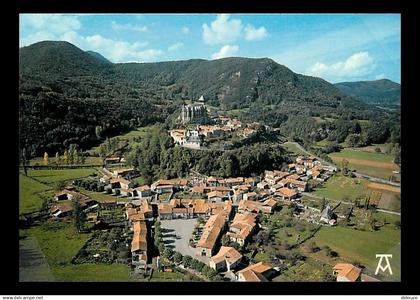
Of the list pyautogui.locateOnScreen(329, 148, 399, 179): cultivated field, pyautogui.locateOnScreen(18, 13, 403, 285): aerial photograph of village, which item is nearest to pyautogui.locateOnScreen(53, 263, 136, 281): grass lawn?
pyautogui.locateOnScreen(18, 13, 403, 285): aerial photograph of village

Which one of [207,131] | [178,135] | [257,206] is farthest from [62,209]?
[207,131]

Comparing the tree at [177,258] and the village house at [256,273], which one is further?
the tree at [177,258]

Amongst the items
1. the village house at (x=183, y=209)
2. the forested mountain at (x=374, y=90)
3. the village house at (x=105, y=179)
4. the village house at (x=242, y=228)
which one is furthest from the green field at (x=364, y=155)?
the village house at (x=105, y=179)

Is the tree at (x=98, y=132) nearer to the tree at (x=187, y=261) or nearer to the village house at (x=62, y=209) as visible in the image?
the village house at (x=62, y=209)

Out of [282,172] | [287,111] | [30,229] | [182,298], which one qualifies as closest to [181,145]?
[282,172]

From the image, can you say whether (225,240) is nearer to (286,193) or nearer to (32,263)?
(286,193)

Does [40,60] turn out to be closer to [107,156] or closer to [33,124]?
[33,124]

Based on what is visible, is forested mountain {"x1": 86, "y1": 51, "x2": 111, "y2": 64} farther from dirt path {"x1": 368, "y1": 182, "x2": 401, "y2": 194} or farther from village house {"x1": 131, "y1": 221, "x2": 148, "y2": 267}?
dirt path {"x1": 368, "y1": 182, "x2": 401, "y2": 194}
